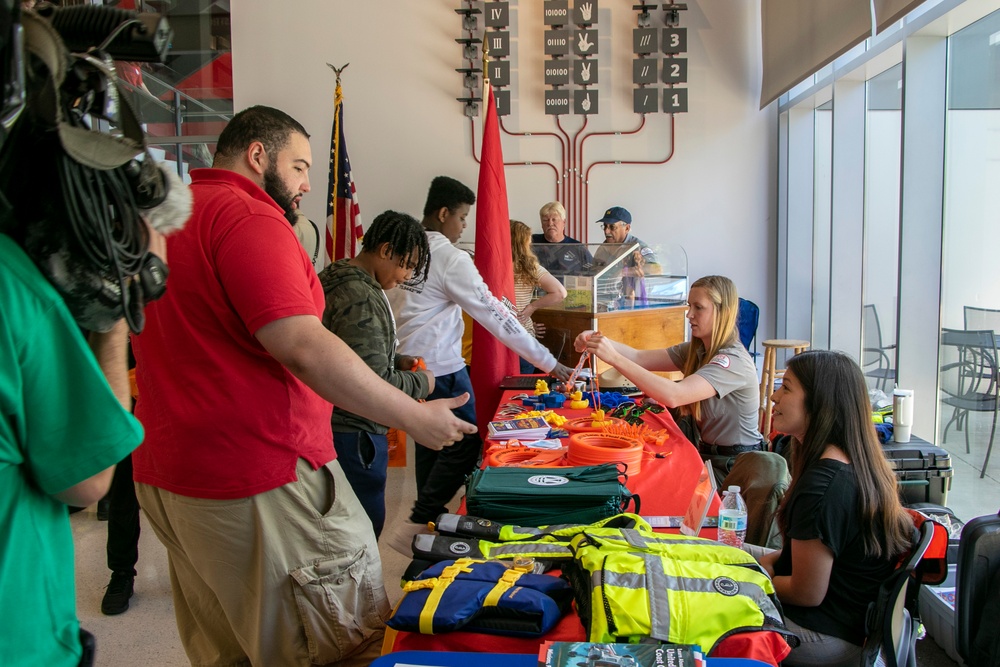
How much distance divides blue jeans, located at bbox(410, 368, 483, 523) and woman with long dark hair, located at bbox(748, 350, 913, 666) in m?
1.71

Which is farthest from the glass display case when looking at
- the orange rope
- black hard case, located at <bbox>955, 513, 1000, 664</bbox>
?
black hard case, located at <bbox>955, 513, 1000, 664</bbox>

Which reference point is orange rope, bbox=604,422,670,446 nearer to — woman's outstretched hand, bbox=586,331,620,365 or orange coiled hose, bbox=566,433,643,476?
orange coiled hose, bbox=566,433,643,476

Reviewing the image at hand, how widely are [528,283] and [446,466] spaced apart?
1.65 metres

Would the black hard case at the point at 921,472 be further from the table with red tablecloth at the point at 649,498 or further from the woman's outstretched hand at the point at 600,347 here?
the woman's outstretched hand at the point at 600,347

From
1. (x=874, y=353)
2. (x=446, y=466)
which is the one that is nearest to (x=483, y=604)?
(x=446, y=466)

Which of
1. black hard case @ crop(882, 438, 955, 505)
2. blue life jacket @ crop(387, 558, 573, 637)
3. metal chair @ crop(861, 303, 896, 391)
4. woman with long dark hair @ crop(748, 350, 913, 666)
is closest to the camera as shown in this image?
blue life jacket @ crop(387, 558, 573, 637)

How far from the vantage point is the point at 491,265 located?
161 inches

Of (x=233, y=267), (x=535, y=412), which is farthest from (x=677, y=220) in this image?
(x=233, y=267)

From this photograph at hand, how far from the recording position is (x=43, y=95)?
732 millimetres

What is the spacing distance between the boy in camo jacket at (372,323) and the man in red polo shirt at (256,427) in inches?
25.1

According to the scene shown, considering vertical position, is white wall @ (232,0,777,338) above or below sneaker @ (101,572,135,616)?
above

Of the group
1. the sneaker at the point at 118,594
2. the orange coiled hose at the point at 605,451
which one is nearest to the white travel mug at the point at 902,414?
the orange coiled hose at the point at 605,451

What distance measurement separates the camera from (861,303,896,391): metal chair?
4527 millimetres

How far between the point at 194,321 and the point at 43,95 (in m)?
0.72
